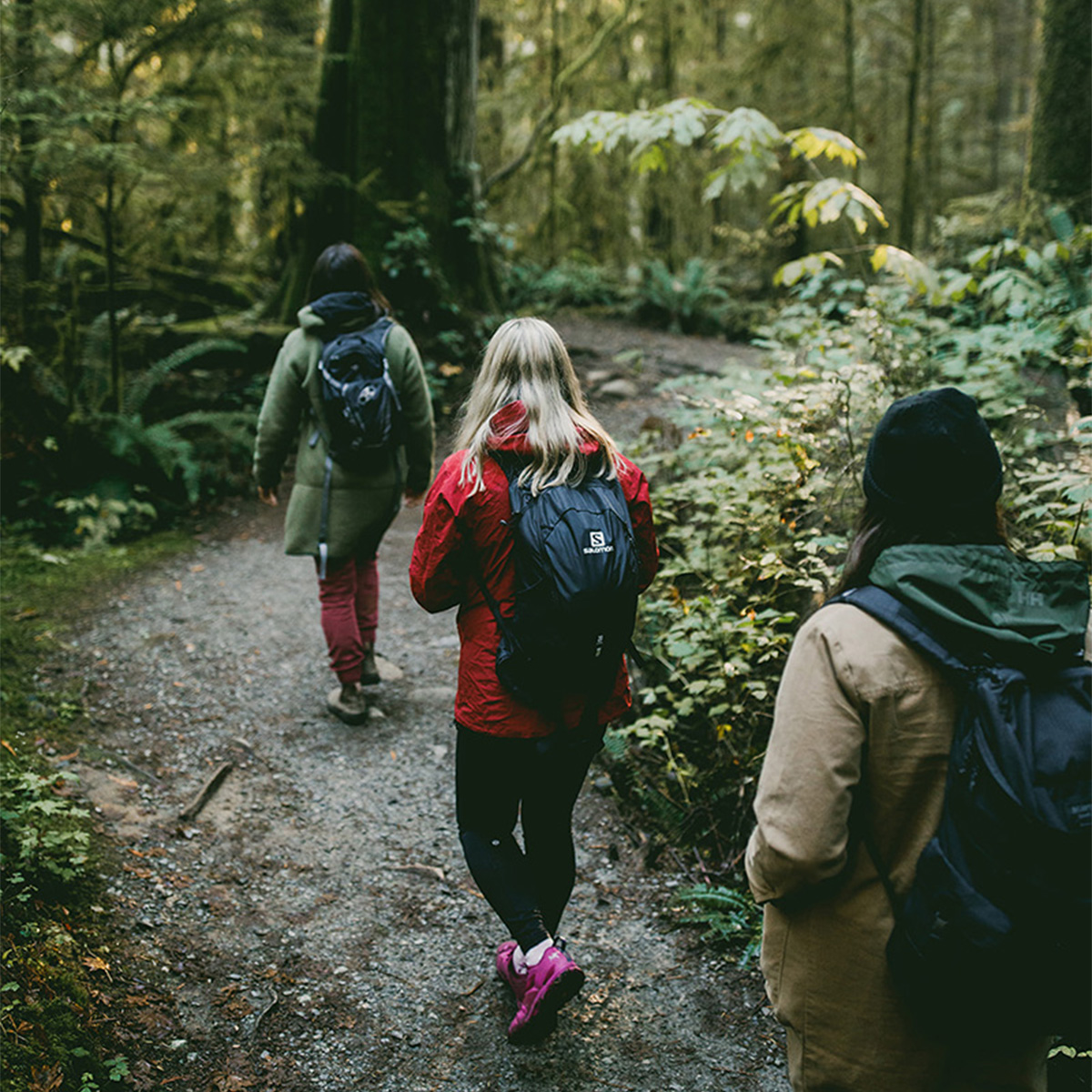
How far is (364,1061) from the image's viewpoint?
2.97 m

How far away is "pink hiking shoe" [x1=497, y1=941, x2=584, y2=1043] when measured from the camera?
9.39 feet

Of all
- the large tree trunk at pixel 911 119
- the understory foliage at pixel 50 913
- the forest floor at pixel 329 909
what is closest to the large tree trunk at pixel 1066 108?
the large tree trunk at pixel 911 119

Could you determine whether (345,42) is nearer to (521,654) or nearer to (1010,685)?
(521,654)

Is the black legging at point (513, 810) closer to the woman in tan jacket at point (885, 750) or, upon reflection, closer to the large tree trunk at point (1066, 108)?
the woman in tan jacket at point (885, 750)

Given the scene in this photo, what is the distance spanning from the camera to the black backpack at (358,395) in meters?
4.46

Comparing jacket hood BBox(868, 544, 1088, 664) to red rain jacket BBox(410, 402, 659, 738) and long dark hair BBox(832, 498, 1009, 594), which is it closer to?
long dark hair BBox(832, 498, 1009, 594)

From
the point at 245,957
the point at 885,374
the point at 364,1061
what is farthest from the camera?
the point at 885,374

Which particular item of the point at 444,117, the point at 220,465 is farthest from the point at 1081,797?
the point at 444,117

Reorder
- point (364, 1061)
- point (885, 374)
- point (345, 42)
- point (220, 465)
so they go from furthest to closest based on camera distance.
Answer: point (345, 42) < point (220, 465) < point (885, 374) < point (364, 1061)

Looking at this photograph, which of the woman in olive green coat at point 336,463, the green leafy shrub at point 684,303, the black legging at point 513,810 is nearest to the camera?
the black legging at point 513,810

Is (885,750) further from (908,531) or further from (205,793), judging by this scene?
(205,793)

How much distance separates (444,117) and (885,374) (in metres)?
7.40

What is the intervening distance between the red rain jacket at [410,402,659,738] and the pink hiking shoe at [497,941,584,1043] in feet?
2.53

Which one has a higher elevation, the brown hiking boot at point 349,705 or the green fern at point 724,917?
the brown hiking boot at point 349,705
